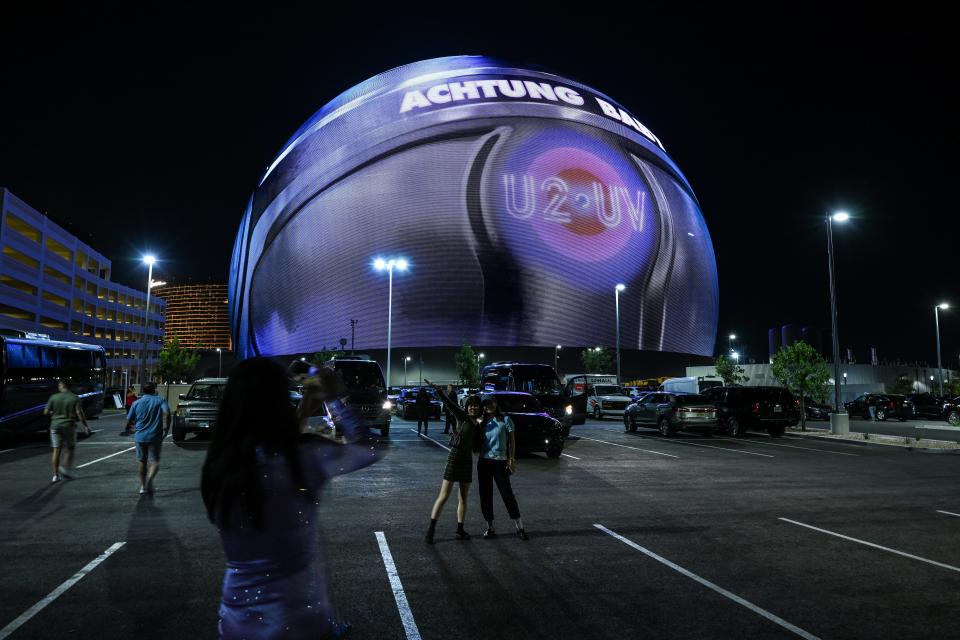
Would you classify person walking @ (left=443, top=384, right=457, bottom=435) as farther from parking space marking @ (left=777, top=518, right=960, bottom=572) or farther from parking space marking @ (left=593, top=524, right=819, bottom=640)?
parking space marking @ (left=777, top=518, right=960, bottom=572)

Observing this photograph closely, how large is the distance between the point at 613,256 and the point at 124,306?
75567 mm

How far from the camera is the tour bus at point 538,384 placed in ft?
72.4

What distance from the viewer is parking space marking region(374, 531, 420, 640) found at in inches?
176

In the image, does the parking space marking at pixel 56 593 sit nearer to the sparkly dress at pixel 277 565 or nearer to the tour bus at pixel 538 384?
the sparkly dress at pixel 277 565

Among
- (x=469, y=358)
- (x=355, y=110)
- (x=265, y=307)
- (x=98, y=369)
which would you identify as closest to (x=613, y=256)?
(x=469, y=358)

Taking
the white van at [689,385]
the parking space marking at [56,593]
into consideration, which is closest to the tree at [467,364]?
the white van at [689,385]

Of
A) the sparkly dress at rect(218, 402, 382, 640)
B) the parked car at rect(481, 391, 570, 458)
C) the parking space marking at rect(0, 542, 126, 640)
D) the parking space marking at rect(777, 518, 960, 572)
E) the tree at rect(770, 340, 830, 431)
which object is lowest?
the parking space marking at rect(777, 518, 960, 572)

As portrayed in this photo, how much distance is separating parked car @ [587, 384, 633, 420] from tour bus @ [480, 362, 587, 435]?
1145cm

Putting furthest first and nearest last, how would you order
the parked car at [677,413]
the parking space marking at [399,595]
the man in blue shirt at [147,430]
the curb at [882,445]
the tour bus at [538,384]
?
the parked car at [677,413]
the tour bus at [538,384]
the curb at [882,445]
the man in blue shirt at [147,430]
the parking space marking at [399,595]

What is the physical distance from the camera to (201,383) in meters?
20.4

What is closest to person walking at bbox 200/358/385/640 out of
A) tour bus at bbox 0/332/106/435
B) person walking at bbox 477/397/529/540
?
person walking at bbox 477/397/529/540

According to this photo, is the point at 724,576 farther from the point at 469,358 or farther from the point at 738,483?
the point at 469,358

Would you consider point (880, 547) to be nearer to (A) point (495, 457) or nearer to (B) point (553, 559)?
(B) point (553, 559)

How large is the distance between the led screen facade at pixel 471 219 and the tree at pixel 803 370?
37907 millimetres
